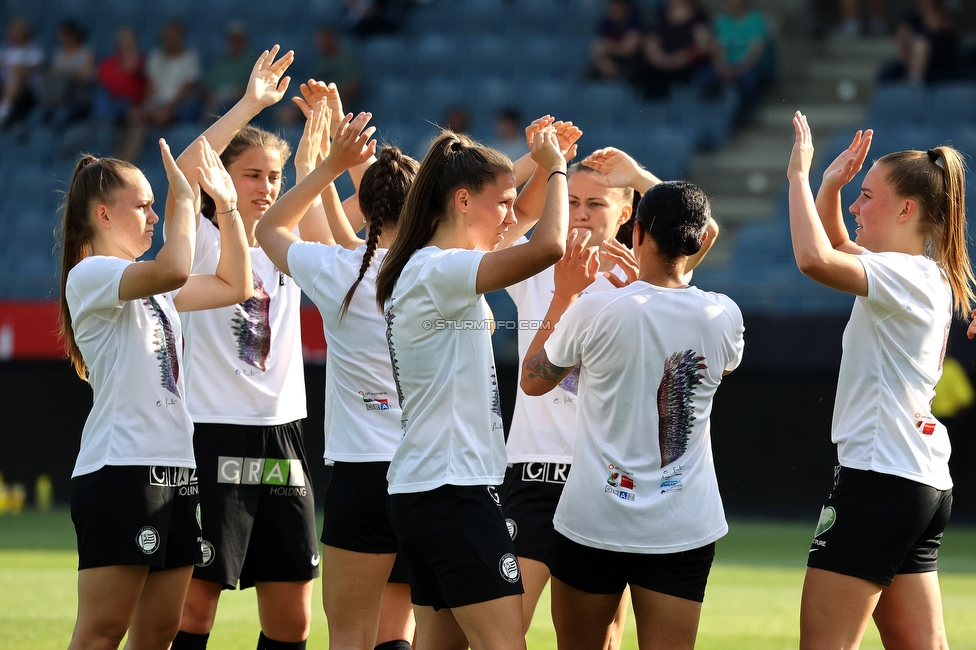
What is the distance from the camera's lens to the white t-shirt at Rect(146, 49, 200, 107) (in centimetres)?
1574

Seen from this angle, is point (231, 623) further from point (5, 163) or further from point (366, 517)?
point (5, 163)

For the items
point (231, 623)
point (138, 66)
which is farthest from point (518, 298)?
point (138, 66)

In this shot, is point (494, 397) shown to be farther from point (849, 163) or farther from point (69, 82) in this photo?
point (69, 82)

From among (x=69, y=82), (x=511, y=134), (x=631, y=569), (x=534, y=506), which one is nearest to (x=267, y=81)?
(x=534, y=506)

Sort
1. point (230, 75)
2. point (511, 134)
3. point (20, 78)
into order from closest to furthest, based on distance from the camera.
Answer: point (511, 134) < point (230, 75) < point (20, 78)

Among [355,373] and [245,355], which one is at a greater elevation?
[355,373]

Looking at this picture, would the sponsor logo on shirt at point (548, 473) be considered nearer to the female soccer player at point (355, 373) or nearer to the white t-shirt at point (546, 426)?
the white t-shirt at point (546, 426)

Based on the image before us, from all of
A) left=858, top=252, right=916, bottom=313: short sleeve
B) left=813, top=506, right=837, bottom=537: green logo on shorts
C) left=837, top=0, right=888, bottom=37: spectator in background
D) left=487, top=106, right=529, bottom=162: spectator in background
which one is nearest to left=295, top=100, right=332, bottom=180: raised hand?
left=858, top=252, right=916, bottom=313: short sleeve

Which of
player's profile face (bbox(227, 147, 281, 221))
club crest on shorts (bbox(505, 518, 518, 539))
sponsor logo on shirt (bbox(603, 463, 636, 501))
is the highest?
player's profile face (bbox(227, 147, 281, 221))

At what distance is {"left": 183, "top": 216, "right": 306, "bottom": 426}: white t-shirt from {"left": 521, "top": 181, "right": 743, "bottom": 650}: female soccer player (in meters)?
1.50

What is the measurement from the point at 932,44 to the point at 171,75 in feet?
32.8

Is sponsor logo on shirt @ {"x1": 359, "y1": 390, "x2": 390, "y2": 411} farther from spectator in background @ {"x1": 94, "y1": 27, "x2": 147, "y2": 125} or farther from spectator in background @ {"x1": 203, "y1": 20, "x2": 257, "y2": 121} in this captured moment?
Answer: spectator in background @ {"x1": 94, "y1": 27, "x2": 147, "y2": 125}

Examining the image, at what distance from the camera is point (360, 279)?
3830mm

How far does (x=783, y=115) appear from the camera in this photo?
51.0 ft
